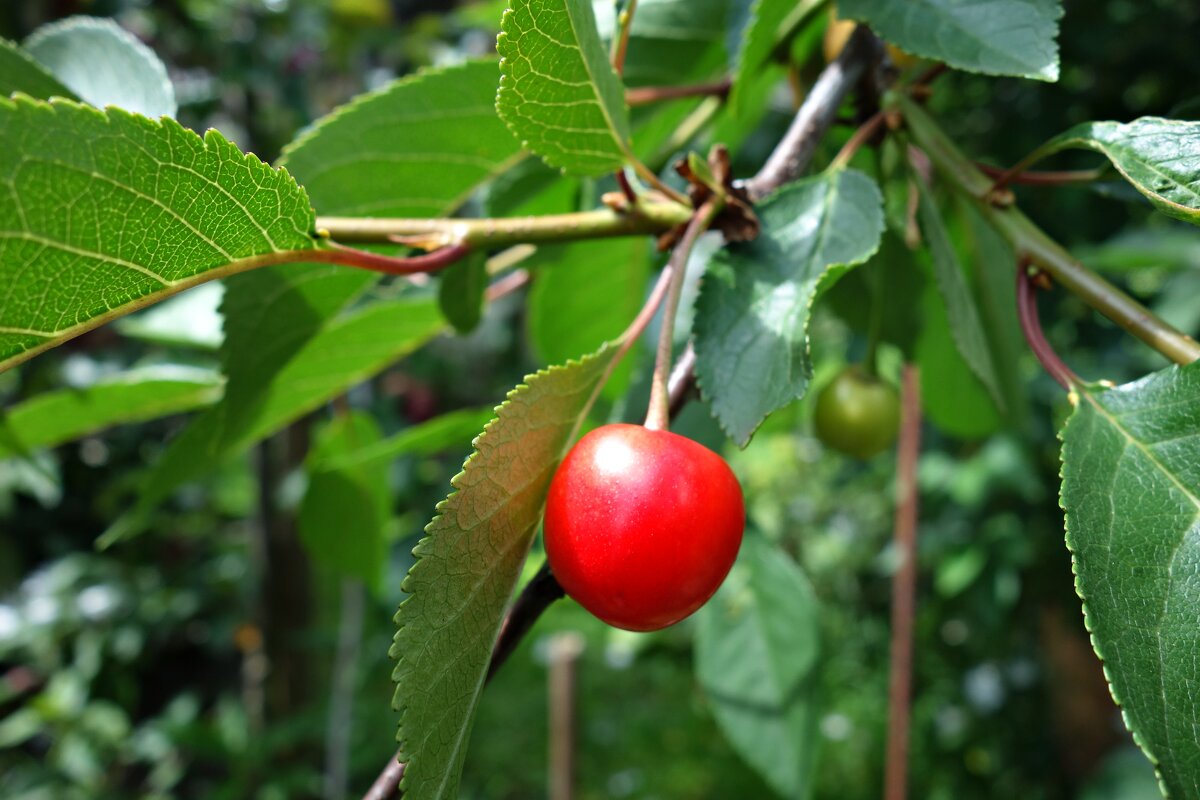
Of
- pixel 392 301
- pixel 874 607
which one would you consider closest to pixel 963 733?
pixel 874 607

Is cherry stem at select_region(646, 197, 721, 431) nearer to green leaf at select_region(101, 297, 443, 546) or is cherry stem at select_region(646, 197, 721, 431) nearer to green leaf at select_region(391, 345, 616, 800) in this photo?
green leaf at select_region(391, 345, 616, 800)

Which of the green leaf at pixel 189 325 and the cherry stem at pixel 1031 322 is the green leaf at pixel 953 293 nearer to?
the cherry stem at pixel 1031 322

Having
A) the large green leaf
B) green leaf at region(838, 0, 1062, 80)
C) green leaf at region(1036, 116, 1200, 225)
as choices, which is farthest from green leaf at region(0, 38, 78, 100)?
green leaf at region(1036, 116, 1200, 225)

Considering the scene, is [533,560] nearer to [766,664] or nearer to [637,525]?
[637,525]

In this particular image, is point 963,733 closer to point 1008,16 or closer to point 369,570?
point 369,570

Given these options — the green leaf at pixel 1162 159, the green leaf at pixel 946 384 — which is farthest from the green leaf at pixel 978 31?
the green leaf at pixel 946 384

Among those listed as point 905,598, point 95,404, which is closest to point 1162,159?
point 95,404
